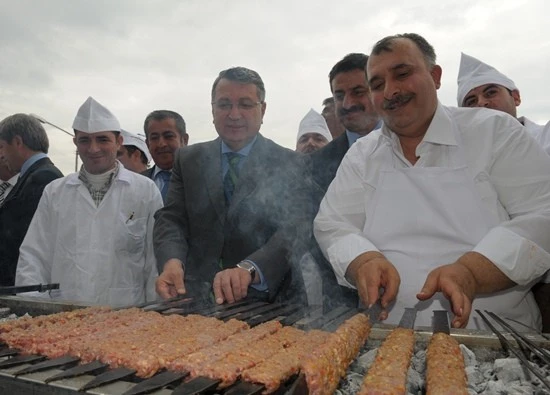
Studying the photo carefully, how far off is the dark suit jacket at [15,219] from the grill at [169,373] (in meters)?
3.37

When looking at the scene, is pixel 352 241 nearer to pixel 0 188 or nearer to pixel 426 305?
pixel 426 305

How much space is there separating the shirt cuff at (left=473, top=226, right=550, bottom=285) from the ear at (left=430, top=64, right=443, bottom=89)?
1.34 meters

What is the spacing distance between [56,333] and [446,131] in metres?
2.78

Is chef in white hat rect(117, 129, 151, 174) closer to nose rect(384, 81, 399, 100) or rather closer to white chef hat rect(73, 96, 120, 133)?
white chef hat rect(73, 96, 120, 133)

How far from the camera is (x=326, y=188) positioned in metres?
4.87

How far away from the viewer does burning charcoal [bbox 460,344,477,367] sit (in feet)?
7.26

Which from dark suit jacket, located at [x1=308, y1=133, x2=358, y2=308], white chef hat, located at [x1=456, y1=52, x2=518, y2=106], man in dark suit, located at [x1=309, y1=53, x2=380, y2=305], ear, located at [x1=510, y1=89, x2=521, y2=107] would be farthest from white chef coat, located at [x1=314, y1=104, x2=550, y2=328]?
ear, located at [x1=510, y1=89, x2=521, y2=107]

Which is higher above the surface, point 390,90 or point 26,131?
point 26,131

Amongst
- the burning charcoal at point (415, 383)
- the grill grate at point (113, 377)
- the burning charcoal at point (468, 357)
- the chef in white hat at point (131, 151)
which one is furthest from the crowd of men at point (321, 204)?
the chef in white hat at point (131, 151)

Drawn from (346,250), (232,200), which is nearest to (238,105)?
(232,200)

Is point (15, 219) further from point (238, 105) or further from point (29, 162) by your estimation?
point (238, 105)

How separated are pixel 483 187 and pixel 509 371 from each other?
142 centimetres

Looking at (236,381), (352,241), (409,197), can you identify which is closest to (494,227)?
(409,197)

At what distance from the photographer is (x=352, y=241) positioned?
3049 millimetres
